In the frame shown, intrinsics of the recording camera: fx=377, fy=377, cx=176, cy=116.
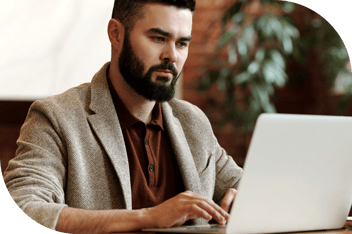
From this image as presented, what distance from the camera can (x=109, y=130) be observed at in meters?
1.09

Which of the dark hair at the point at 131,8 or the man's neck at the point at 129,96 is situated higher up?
the dark hair at the point at 131,8

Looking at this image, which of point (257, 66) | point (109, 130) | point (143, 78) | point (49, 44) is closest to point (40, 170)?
point (109, 130)

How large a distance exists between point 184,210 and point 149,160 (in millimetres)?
411

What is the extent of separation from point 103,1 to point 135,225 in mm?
1030

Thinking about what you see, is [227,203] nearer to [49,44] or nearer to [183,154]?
[183,154]

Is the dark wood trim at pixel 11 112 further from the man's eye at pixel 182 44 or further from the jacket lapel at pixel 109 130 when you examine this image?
the man's eye at pixel 182 44

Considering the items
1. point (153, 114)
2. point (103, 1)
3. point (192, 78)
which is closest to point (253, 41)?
point (192, 78)

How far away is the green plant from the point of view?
251 centimetres

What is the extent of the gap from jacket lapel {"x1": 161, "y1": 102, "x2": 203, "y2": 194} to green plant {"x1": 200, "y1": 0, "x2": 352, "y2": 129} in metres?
1.31

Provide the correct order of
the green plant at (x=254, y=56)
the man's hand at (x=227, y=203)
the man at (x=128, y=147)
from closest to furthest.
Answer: the man at (x=128, y=147) → the man's hand at (x=227, y=203) → the green plant at (x=254, y=56)

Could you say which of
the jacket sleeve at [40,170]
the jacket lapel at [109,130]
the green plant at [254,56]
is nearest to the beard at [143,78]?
the jacket lapel at [109,130]

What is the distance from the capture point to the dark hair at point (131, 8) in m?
1.22

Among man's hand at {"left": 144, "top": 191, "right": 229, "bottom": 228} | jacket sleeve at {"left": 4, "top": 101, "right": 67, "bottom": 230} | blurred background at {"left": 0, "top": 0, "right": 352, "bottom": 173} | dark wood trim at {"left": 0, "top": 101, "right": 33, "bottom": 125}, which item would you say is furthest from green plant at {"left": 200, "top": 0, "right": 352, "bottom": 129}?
man's hand at {"left": 144, "top": 191, "right": 229, "bottom": 228}

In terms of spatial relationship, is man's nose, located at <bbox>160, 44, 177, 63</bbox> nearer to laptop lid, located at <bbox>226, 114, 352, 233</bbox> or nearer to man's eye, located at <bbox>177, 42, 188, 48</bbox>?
man's eye, located at <bbox>177, 42, 188, 48</bbox>
